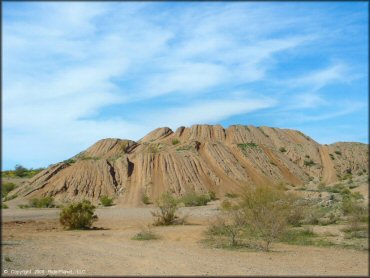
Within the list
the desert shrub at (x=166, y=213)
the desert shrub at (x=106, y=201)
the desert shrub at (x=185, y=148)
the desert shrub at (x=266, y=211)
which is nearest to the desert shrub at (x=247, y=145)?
the desert shrub at (x=185, y=148)

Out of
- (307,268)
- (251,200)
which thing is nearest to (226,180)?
(251,200)

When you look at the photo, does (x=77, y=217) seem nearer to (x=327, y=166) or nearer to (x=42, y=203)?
(x=42, y=203)

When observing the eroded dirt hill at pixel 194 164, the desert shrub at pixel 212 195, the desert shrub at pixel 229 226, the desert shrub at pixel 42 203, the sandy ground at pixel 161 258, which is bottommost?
the sandy ground at pixel 161 258

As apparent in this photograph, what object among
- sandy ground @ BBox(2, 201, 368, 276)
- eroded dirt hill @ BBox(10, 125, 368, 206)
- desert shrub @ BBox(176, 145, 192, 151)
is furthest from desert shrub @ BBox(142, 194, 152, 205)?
sandy ground @ BBox(2, 201, 368, 276)

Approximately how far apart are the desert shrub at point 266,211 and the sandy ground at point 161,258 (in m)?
0.84

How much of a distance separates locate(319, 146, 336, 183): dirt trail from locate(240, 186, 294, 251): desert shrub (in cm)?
5309

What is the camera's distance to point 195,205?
51625mm

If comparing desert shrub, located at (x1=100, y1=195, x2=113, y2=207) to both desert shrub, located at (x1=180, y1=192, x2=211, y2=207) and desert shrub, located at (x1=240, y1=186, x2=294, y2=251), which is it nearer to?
desert shrub, located at (x1=180, y1=192, x2=211, y2=207)

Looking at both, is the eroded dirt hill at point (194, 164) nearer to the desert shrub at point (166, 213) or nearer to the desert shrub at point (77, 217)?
the desert shrub at point (166, 213)

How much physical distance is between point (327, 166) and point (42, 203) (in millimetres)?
48211

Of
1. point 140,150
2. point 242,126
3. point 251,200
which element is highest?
point 242,126

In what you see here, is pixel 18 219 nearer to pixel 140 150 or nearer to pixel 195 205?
pixel 195 205

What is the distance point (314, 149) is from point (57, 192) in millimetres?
46226

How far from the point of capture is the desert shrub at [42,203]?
5448 cm
